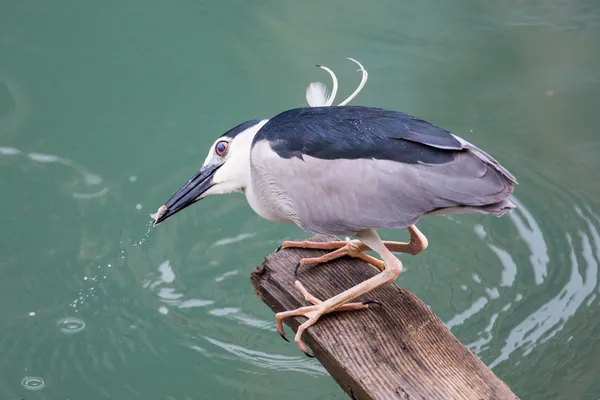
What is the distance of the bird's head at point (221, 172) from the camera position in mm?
2123

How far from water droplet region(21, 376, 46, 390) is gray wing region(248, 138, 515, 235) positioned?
1.24 meters

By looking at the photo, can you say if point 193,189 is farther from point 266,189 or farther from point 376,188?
point 376,188

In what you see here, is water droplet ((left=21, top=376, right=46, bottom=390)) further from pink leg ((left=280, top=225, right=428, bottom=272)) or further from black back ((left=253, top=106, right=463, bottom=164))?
black back ((left=253, top=106, right=463, bottom=164))

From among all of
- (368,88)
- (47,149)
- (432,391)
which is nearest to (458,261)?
→ (368,88)

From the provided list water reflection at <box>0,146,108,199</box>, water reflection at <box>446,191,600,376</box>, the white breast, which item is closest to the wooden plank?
the white breast

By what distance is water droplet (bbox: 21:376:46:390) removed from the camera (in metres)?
2.70

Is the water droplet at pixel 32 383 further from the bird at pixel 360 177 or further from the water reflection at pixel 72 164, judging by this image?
the bird at pixel 360 177

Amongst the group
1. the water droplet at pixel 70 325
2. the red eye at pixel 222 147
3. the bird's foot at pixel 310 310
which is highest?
the red eye at pixel 222 147

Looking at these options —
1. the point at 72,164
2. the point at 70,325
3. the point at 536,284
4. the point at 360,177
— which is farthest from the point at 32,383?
the point at 536,284

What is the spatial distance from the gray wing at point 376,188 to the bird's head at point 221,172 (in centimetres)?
7

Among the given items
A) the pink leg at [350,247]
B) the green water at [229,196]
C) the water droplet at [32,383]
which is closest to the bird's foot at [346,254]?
the pink leg at [350,247]

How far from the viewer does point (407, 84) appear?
13.8 ft

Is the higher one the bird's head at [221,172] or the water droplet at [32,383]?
the bird's head at [221,172]

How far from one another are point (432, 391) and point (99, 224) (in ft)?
6.70
